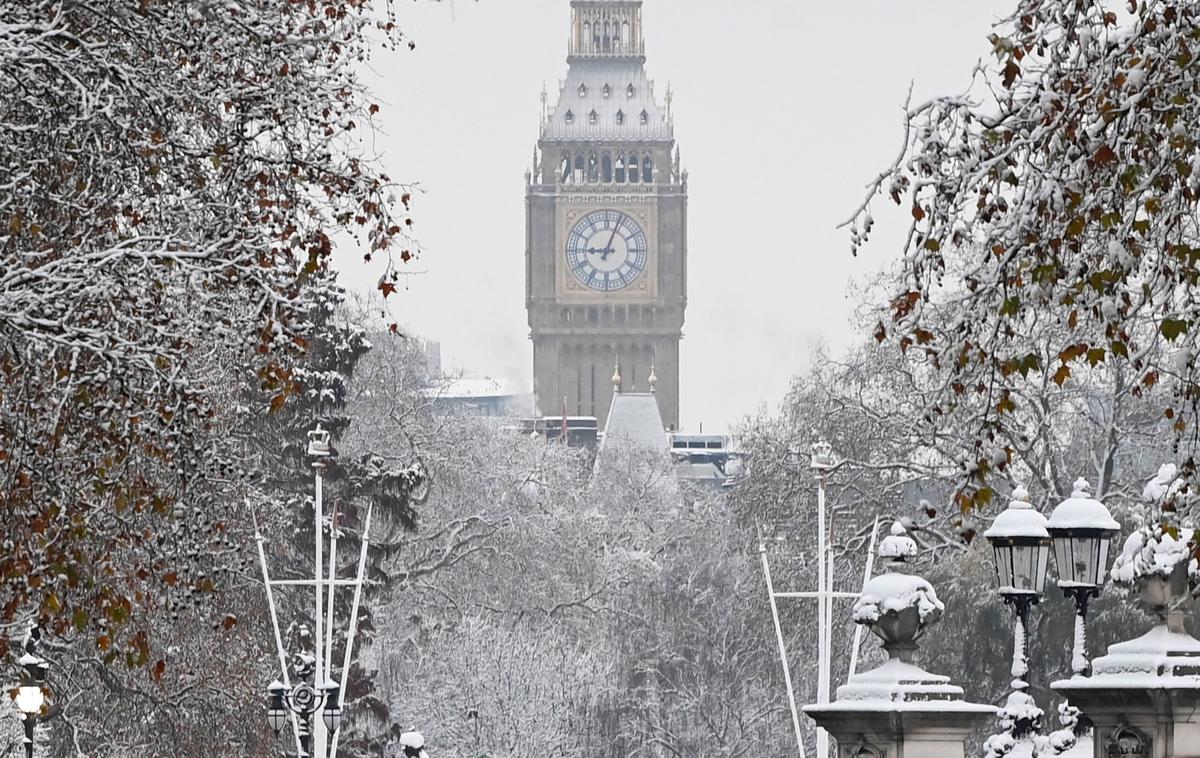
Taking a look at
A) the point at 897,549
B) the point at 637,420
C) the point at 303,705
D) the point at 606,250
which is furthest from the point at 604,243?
the point at 897,549

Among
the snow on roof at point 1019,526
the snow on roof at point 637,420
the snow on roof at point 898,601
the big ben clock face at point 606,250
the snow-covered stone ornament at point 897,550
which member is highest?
the big ben clock face at point 606,250

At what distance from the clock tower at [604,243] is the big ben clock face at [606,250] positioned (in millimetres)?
50

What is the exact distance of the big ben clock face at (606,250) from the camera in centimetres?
17175

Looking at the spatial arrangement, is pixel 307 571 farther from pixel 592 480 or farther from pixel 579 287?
pixel 579 287

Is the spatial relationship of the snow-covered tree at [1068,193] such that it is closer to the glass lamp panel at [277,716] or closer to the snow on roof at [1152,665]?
the snow on roof at [1152,665]

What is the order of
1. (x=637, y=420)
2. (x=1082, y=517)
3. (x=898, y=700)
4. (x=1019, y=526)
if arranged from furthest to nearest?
(x=637, y=420)
(x=1082, y=517)
(x=1019, y=526)
(x=898, y=700)

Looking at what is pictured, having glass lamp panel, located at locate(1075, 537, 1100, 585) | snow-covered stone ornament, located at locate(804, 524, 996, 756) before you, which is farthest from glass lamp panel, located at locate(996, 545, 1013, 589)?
snow-covered stone ornament, located at locate(804, 524, 996, 756)

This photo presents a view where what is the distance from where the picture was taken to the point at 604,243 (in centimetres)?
17312

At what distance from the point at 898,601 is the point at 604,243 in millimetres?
159264

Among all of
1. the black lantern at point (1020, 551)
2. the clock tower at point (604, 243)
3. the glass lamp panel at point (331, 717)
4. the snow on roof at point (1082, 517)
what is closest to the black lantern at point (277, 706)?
the glass lamp panel at point (331, 717)

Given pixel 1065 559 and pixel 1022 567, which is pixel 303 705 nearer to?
pixel 1065 559

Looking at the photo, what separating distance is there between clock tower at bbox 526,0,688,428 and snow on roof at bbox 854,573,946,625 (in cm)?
15729

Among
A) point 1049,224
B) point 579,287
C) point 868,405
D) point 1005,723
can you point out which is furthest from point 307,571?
point 579,287

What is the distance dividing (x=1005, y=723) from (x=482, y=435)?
7323 cm
